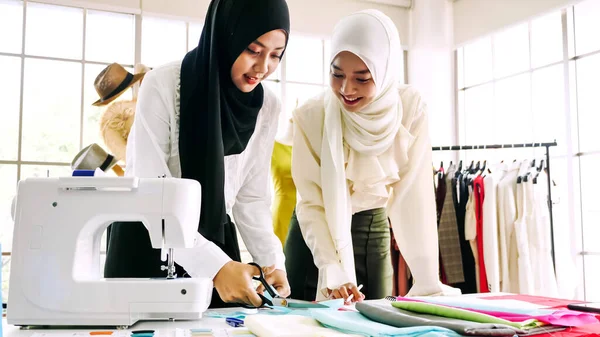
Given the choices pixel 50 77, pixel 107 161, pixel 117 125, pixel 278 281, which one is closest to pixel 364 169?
pixel 278 281

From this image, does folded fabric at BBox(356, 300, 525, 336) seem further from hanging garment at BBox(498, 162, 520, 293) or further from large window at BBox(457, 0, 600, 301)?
large window at BBox(457, 0, 600, 301)

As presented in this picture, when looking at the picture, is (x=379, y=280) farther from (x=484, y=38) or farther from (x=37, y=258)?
(x=484, y=38)

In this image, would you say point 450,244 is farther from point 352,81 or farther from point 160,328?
point 160,328

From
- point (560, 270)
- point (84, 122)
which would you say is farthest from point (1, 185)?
point (560, 270)

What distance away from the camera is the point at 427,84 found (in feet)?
14.9

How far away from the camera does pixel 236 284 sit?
4.03 ft

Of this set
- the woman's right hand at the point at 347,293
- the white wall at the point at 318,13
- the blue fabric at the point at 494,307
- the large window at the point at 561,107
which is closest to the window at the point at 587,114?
the large window at the point at 561,107

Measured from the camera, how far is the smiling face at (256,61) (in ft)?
4.84

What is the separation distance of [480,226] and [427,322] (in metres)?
2.58

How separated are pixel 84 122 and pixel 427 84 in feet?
8.35

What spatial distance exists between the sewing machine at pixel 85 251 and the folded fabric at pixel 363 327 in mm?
274

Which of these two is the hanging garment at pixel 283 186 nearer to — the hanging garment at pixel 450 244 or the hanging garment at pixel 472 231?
the hanging garment at pixel 450 244

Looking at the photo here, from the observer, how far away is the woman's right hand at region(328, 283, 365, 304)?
1576 mm

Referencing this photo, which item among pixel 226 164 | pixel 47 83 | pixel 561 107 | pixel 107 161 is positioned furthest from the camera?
pixel 47 83
